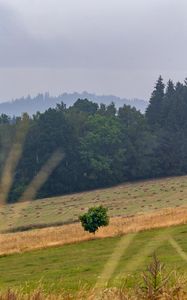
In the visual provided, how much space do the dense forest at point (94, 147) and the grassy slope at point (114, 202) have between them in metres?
5.99

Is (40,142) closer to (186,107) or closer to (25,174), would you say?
(25,174)

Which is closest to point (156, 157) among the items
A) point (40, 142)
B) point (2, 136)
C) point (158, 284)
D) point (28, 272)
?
point (40, 142)

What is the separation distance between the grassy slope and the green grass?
32.1m

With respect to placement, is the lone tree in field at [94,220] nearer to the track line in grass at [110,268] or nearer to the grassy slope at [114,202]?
the track line in grass at [110,268]

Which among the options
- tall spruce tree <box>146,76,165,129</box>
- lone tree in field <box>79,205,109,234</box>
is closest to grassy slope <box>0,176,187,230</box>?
tall spruce tree <box>146,76,165,129</box>

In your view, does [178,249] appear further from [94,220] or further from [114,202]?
[114,202]

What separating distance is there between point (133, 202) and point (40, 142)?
40274 millimetres

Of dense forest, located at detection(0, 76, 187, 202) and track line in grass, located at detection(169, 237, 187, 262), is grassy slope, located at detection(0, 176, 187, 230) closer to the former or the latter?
dense forest, located at detection(0, 76, 187, 202)

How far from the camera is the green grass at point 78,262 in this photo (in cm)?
2165

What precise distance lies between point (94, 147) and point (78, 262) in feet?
316

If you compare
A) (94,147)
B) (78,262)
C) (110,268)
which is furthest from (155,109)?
(110,268)

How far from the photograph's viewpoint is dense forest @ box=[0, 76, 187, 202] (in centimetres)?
11775

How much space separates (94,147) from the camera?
125m

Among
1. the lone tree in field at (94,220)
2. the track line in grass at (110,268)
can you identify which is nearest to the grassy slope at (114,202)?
the lone tree in field at (94,220)
